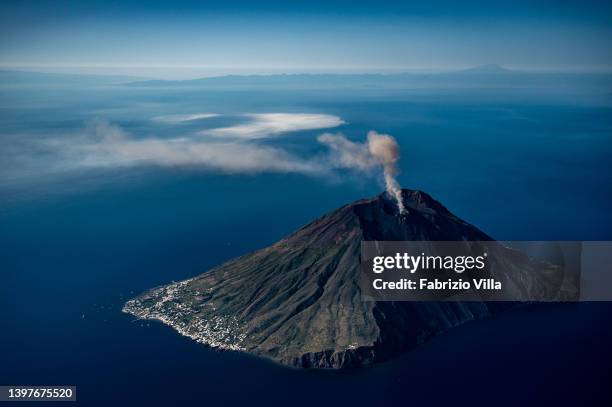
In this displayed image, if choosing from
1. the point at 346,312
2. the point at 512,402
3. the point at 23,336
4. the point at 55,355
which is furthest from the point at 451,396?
the point at 23,336

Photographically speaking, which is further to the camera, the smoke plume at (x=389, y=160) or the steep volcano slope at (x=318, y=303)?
the smoke plume at (x=389, y=160)

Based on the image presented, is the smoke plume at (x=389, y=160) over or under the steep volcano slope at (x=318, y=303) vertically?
over

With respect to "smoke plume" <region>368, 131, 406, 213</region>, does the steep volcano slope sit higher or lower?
lower

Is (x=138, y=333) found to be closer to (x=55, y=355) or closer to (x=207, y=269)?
(x=55, y=355)

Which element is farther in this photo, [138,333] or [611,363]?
[138,333]

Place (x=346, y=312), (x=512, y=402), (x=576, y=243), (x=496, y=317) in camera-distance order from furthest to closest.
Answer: (x=576, y=243) < (x=496, y=317) < (x=346, y=312) < (x=512, y=402)

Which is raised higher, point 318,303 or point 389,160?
point 389,160

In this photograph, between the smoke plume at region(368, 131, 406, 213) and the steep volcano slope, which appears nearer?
the steep volcano slope

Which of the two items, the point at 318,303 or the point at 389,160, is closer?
the point at 318,303
